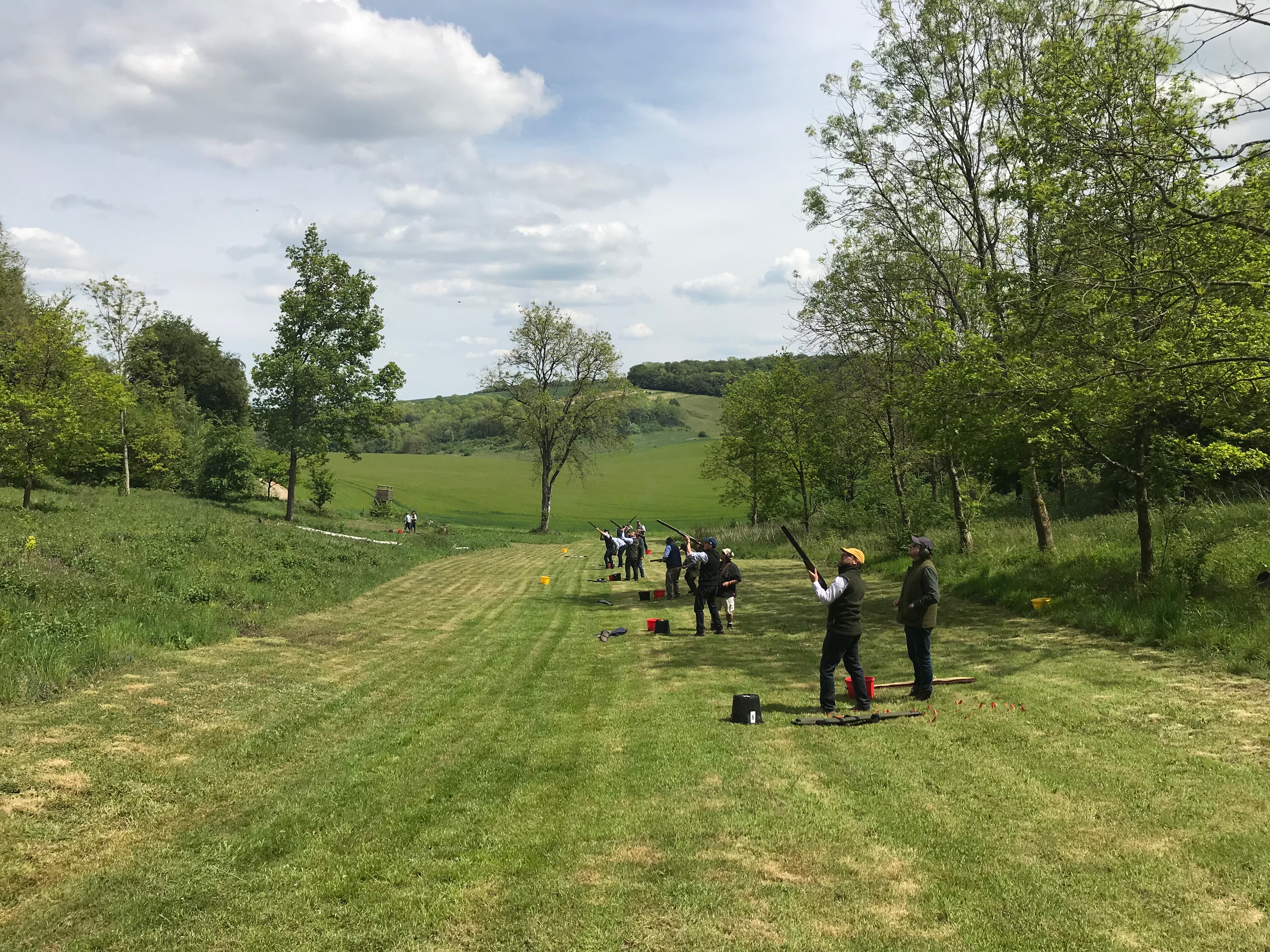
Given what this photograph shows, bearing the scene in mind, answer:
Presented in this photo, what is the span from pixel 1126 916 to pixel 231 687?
10669mm

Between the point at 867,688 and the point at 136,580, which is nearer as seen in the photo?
the point at 867,688

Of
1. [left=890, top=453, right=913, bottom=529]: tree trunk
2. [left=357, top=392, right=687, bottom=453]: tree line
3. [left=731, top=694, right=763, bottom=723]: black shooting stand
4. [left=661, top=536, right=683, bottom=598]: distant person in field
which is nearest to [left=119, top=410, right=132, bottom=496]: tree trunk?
[left=661, top=536, right=683, bottom=598]: distant person in field

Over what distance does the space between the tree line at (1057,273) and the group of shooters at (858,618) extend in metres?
4.36

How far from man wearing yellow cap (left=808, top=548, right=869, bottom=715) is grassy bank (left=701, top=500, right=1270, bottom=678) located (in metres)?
5.52

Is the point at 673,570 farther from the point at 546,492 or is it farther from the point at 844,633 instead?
the point at 546,492

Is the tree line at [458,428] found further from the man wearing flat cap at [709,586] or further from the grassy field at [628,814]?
the grassy field at [628,814]

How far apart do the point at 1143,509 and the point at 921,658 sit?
27.9 feet

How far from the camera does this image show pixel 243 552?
2158 cm

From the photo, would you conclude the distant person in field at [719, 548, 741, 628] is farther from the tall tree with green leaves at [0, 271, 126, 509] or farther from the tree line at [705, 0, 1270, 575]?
the tall tree with green leaves at [0, 271, 126, 509]

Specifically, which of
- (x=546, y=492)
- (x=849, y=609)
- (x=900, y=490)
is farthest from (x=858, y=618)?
(x=546, y=492)

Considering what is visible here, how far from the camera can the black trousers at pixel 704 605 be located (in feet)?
58.0

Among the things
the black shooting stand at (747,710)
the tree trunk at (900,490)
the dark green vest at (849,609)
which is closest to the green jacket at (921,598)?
the dark green vest at (849,609)

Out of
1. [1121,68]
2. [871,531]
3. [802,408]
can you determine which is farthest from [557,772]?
[802,408]

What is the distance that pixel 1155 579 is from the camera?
51.8ft
